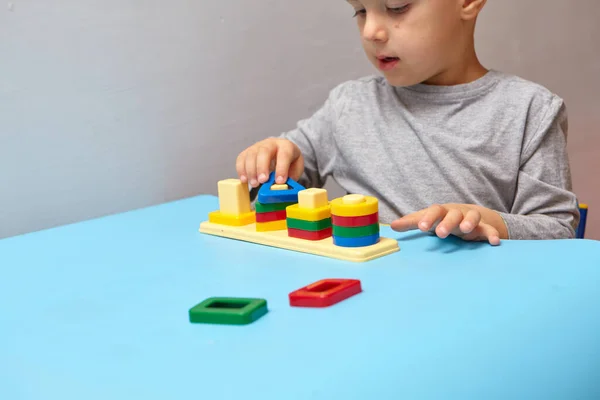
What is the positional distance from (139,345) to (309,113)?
866 mm

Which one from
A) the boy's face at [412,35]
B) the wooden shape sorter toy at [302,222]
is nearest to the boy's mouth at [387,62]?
the boy's face at [412,35]

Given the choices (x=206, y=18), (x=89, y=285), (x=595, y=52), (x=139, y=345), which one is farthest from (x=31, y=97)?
(x=595, y=52)

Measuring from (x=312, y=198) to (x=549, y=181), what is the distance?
1.13 feet

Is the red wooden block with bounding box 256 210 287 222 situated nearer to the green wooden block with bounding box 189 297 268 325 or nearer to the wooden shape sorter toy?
the wooden shape sorter toy

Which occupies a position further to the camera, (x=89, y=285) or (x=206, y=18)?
(x=206, y=18)

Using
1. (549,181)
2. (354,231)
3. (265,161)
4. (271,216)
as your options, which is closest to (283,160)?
(265,161)

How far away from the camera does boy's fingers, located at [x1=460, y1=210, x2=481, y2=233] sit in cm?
69

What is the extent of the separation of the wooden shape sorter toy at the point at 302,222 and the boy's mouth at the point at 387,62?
0.74ft

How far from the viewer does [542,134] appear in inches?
35.3

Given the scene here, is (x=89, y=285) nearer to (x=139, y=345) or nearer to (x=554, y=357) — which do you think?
(x=139, y=345)

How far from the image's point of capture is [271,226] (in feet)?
2.59

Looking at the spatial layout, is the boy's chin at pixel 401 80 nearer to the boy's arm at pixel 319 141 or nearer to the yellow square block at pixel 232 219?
the boy's arm at pixel 319 141

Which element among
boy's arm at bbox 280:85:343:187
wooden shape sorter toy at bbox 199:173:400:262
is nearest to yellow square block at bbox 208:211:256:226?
wooden shape sorter toy at bbox 199:173:400:262

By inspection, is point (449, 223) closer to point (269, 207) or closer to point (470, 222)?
point (470, 222)
